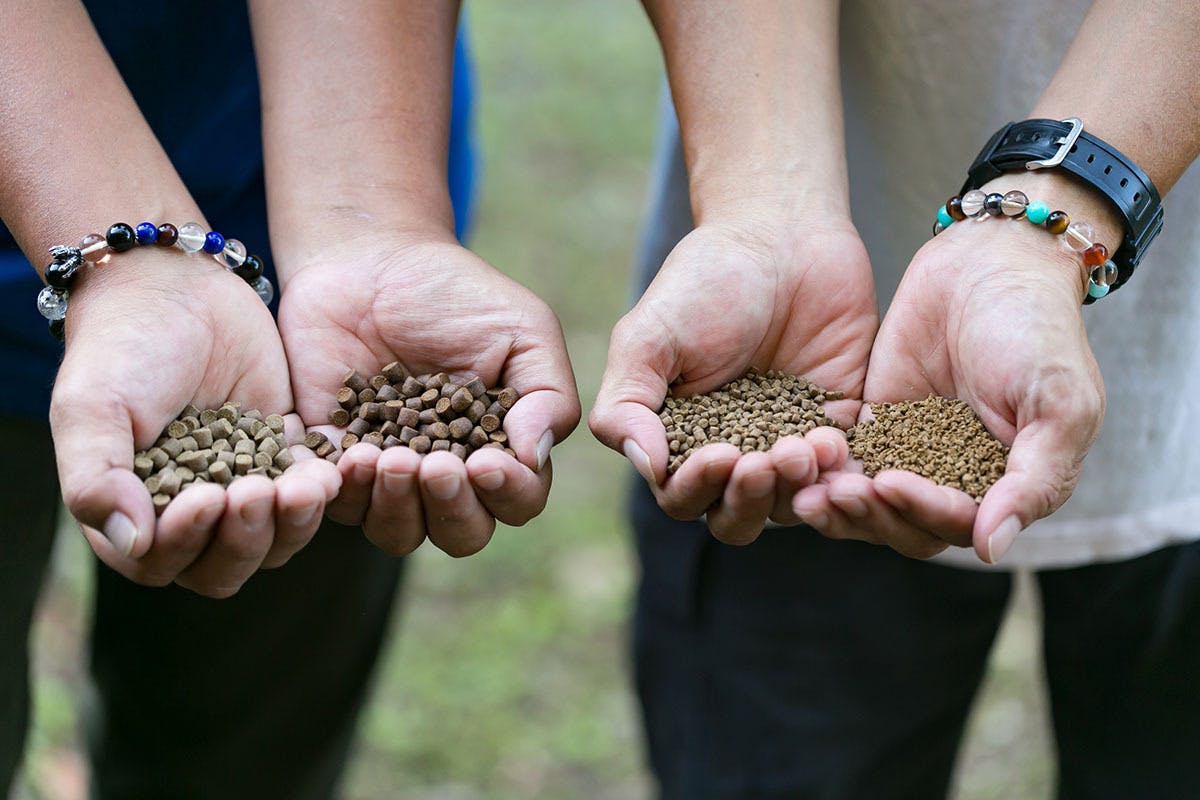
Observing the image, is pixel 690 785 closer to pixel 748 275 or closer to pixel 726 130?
pixel 748 275

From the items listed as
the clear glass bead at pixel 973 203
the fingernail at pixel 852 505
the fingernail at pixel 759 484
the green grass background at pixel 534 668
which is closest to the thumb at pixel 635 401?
the fingernail at pixel 759 484

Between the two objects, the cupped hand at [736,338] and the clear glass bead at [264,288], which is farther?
the clear glass bead at [264,288]

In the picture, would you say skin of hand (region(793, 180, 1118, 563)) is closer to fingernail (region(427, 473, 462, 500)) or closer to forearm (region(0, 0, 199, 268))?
fingernail (region(427, 473, 462, 500))

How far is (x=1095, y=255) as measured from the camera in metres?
1.71

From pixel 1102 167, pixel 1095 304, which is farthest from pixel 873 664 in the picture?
pixel 1102 167

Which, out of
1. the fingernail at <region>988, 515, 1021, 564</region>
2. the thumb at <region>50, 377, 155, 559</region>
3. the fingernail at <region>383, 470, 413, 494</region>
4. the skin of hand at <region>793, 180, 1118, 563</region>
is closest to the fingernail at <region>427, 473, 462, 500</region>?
the fingernail at <region>383, 470, 413, 494</region>

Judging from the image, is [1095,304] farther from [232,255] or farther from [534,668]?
[534,668]

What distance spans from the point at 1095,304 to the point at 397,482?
116cm

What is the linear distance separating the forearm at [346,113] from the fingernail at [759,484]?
0.78 meters

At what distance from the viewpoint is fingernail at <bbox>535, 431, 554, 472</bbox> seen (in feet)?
5.69

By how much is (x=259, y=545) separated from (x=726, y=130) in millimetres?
1020

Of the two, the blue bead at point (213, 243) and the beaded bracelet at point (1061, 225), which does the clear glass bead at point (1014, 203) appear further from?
the blue bead at point (213, 243)

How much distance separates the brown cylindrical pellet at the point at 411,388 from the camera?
1.89 meters

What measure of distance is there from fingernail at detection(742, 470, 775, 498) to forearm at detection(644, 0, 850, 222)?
1.76 ft
